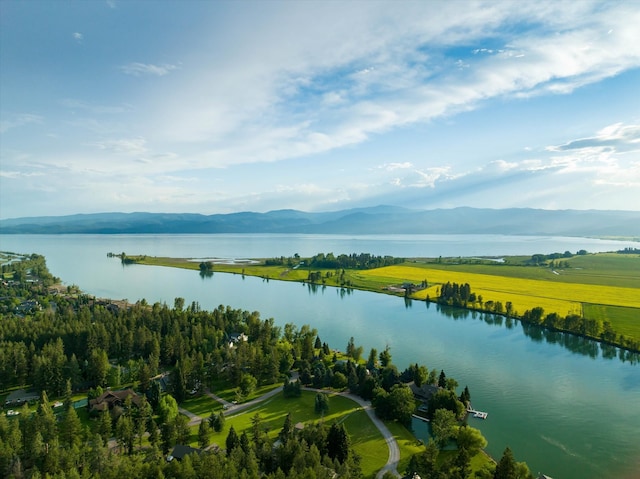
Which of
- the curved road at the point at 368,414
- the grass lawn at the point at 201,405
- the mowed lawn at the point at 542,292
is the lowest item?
the grass lawn at the point at 201,405

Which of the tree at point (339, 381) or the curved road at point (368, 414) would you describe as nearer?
the curved road at point (368, 414)

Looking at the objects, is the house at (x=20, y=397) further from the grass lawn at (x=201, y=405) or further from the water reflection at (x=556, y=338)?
the water reflection at (x=556, y=338)

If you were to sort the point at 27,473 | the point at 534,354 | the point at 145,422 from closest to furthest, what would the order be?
1. the point at 27,473
2. the point at 145,422
3. the point at 534,354

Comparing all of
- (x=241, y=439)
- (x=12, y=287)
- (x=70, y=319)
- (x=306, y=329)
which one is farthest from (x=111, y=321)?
(x=12, y=287)

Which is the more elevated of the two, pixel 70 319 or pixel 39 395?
pixel 70 319

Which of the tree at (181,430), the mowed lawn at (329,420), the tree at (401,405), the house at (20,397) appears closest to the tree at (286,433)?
the mowed lawn at (329,420)

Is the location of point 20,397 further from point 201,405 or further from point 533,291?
point 533,291

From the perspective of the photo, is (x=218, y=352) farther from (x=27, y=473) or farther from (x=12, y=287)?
(x=12, y=287)
